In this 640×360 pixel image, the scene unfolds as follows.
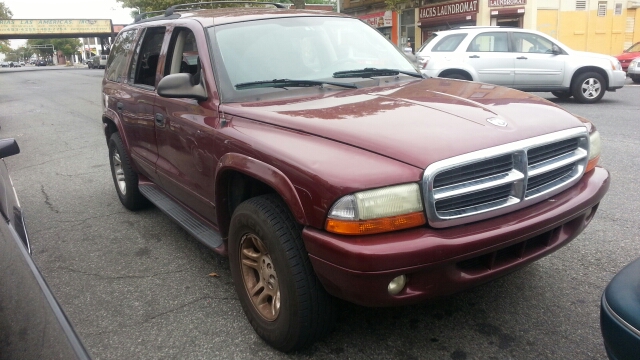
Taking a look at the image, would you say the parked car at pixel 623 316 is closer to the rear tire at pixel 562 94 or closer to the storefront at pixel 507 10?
the rear tire at pixel 562 94

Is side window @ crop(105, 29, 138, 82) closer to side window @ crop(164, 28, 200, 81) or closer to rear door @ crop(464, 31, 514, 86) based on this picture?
side window @ crop(164, 28, 200, 81)

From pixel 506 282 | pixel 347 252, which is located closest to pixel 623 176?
pixel 506 282

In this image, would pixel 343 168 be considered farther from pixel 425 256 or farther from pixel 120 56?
pixel 120 56

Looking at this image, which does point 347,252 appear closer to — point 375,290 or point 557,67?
point 375,290

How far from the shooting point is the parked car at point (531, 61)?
1210 cm

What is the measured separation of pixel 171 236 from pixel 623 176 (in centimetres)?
468

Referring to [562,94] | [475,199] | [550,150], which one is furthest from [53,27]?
[475,199]

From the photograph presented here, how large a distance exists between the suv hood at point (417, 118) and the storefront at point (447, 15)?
23.9 m

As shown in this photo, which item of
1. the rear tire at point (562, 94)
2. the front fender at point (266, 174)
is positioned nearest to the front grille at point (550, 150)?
the front fender at point (266, 174)

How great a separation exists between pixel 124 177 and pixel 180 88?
2.21 metres

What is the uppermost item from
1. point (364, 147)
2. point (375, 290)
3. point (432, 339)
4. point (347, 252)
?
point (364, 147)

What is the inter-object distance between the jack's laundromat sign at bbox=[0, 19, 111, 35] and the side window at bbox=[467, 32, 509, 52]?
56.8 meters

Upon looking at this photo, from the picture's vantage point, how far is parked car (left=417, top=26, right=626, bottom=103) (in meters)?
12.1

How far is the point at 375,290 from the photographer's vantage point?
2.28m
